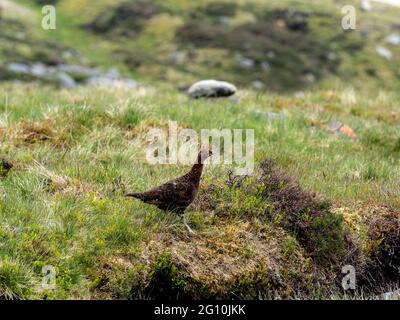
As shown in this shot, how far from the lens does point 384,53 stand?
71.6 m

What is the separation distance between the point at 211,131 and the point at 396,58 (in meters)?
66.6

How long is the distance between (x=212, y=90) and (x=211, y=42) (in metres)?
52.8

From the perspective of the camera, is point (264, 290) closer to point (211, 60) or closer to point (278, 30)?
point (211, 60)

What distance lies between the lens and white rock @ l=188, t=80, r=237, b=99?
13773 millimetres

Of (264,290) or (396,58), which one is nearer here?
(264,290)

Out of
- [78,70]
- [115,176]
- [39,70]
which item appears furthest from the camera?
[78,70]

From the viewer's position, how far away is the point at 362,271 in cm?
727

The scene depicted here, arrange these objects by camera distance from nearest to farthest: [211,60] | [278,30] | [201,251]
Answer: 1. [201,251]
2. [211,60]
3. [278,30]

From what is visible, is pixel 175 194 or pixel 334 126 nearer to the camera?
pixel 175 194

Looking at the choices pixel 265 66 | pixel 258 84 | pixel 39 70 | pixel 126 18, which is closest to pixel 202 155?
pixel 39 70

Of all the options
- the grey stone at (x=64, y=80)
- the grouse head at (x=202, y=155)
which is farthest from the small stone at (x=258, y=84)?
the grouse head at (x=202, y=155)

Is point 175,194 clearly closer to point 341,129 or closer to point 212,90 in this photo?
point 341,129

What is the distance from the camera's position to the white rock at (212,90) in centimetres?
1377
